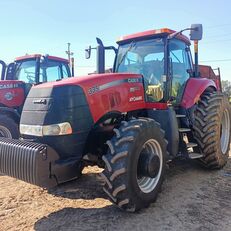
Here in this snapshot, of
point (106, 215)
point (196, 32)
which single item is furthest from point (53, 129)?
point (196, 32)

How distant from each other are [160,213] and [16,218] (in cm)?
181

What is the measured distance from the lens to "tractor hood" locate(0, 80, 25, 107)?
7734 mm

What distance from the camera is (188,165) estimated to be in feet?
20.1

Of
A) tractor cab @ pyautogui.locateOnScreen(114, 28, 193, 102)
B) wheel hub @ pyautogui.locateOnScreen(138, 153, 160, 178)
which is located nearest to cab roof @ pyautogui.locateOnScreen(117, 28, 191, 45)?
tractor cab @ pyautogui.locateOnScreen(114, 28, 193, 102)

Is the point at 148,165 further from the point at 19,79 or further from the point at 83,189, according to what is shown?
the point at 19,79

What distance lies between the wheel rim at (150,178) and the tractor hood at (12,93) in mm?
4918

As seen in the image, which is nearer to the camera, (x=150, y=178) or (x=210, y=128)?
(x=150, y=178)

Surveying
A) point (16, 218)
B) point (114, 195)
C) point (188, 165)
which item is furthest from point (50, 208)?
point (188, 165)

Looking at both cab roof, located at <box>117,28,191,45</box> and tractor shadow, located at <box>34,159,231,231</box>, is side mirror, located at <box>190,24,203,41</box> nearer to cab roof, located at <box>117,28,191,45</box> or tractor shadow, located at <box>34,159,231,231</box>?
cab roof, located at <box>117,28,191,45</box>

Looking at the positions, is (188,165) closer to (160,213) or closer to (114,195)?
(160,213)

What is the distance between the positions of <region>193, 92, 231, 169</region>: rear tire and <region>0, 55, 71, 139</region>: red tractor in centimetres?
424

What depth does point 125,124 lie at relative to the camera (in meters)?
3.88

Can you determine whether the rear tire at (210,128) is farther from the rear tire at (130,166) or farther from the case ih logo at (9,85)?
the case ih logo at (9,85)

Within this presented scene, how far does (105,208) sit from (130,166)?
31.0 inches
